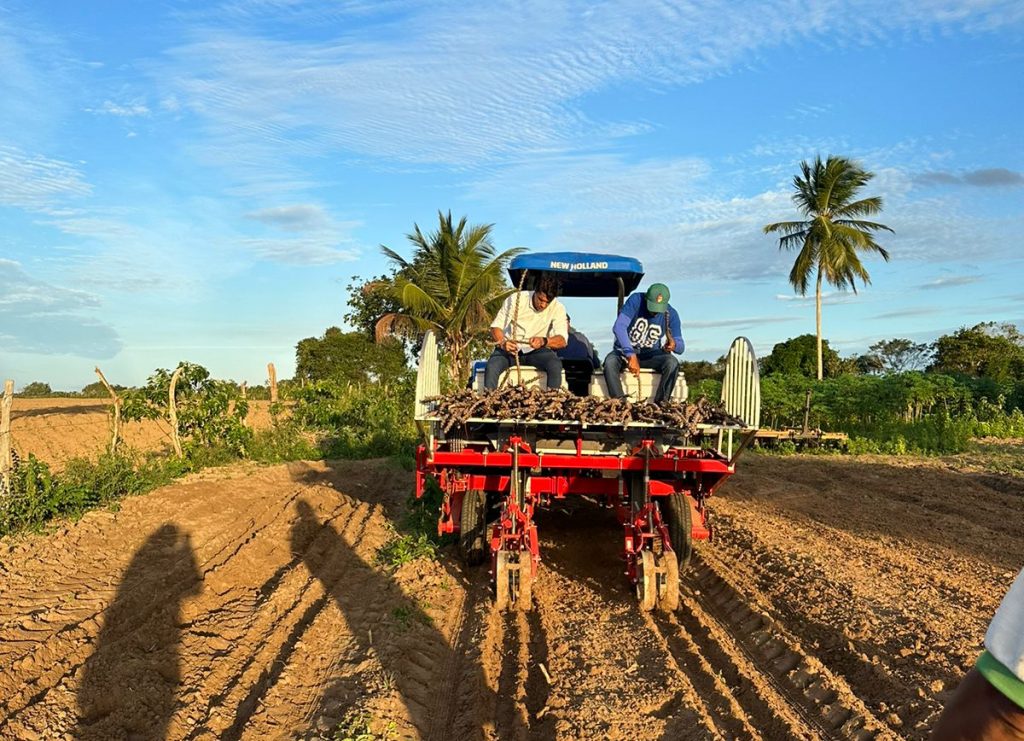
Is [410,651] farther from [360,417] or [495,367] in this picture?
[360,417]

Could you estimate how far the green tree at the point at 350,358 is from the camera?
30.6 m

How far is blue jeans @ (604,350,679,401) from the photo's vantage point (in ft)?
24.3

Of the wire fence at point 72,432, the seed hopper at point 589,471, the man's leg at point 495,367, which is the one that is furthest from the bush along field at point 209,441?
the man's leg at point 495,367

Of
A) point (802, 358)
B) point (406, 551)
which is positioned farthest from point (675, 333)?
point (802, 358)

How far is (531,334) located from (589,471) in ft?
5.27

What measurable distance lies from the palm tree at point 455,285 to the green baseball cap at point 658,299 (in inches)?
575

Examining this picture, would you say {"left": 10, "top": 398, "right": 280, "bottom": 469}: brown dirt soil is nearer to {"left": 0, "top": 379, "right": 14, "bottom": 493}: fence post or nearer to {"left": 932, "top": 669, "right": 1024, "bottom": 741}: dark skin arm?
{"left": 0, "top": 379, "right": 14, "bottom": 493}: fence post

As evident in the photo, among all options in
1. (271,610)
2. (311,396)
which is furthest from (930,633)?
(311,396)

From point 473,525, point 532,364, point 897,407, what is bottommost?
point 473,525

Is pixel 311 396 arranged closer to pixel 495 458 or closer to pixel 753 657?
pixel 495 458

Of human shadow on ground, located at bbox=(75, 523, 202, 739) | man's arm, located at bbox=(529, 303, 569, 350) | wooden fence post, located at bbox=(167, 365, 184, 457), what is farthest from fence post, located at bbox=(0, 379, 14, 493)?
man's arm, located at bbox=(529, 303, 569, 350)

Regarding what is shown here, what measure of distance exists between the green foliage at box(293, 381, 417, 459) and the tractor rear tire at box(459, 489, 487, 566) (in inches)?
348

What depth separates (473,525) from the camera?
24.3ft

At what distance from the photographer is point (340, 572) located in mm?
7746
